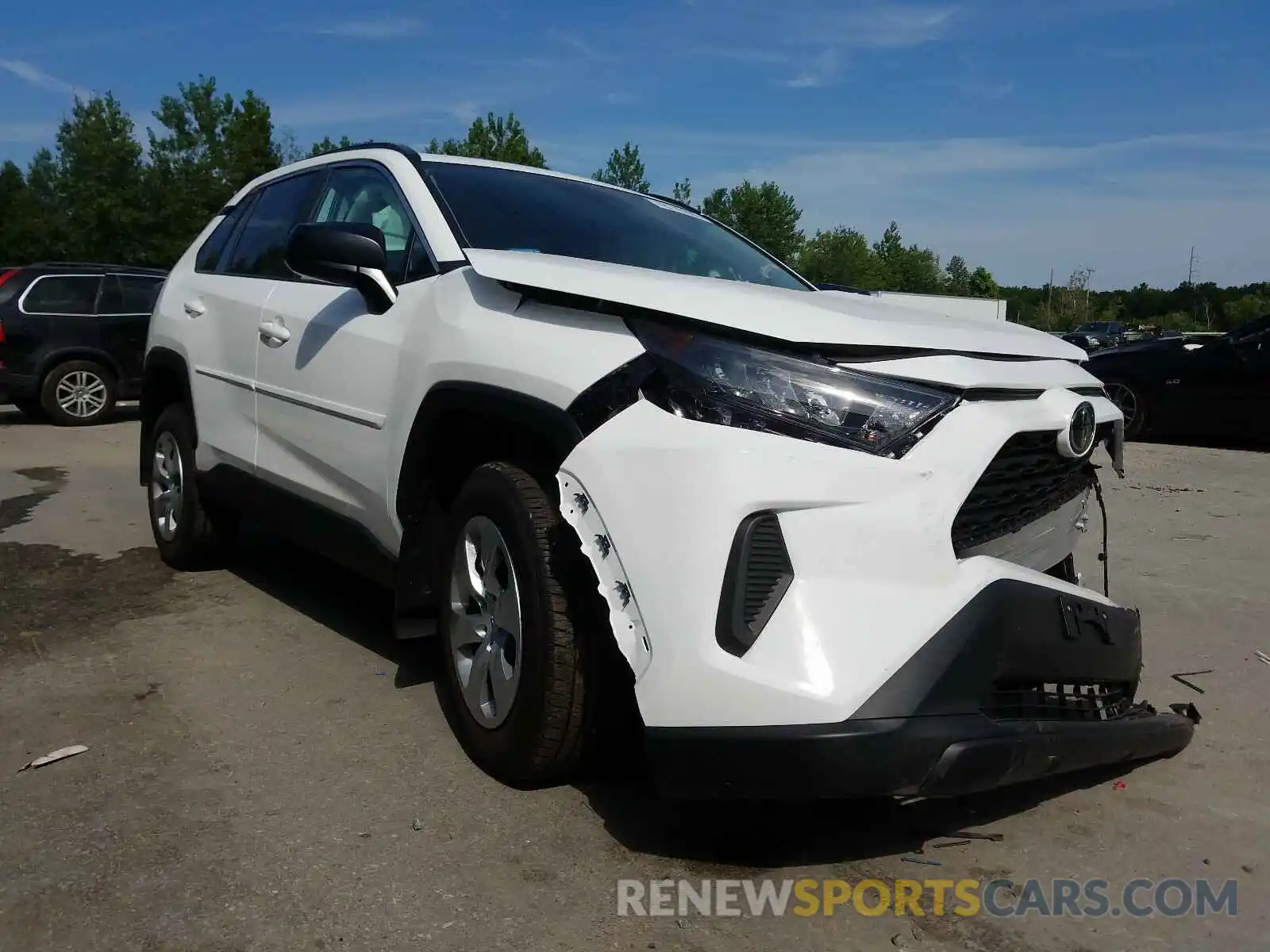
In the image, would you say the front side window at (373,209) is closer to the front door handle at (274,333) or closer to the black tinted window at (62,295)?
the front door handle at (274,333)

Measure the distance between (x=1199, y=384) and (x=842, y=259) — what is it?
226 ft

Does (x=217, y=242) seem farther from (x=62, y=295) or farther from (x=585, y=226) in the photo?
(x=62, y=295)

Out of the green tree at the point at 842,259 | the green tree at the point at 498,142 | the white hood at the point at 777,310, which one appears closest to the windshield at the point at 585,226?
the white hood at the point at 777,310

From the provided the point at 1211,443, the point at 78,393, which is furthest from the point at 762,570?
the point at 78,393

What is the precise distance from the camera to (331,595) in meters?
4.97

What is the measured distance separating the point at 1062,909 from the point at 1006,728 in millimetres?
A: 497

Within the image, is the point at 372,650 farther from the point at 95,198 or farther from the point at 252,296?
the point at 95,198

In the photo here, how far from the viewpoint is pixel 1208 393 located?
1100 centimetres

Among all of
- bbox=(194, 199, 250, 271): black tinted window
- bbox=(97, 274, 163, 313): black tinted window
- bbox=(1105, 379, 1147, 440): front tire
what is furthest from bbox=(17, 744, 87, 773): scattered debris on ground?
bbox=(1105, 379, 1147, 440): front tire

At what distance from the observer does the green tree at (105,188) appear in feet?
144

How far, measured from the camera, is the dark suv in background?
39.2 feet

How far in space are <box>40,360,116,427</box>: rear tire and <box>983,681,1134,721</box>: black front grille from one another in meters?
12.2

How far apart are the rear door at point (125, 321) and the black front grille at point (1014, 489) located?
11910 millimetres

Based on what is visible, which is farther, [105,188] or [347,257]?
[105,188]
